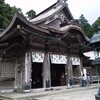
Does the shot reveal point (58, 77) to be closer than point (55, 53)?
No

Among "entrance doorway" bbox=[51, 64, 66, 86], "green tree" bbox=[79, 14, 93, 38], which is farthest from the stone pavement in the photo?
"green tree" bbox=[79, 14, 93, 38]

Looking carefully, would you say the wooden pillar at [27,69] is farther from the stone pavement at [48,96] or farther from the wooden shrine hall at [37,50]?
the stone pavement at [48,96]

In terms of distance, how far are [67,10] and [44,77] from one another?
9.46 m

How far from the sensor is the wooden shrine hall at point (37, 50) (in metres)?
14.3

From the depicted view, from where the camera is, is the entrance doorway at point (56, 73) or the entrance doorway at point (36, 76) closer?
the entrance doorway at point (36, 76)

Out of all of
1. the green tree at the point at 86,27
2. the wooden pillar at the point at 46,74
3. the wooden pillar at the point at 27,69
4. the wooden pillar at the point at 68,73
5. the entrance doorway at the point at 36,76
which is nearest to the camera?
the wooden pillar at the point at 27,69

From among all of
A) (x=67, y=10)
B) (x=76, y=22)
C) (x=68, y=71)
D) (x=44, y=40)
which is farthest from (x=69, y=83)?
(x=67, y=10)

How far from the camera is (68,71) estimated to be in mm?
17484

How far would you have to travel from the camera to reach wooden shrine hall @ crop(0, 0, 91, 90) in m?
14.3

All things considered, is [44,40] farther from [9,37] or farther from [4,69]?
[4,69]

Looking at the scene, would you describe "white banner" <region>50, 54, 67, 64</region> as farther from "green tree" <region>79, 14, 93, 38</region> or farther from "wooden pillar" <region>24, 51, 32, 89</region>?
"green tree" <region>79, 14, 93, 38</region>

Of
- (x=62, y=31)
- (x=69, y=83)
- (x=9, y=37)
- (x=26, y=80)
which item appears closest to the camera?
(x=26, y=80)

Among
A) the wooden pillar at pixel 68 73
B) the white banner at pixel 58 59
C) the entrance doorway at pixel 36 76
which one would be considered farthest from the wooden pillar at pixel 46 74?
the entrance doorway at pixel 36 76

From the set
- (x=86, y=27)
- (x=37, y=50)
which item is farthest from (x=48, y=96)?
(x=86, y=27)
